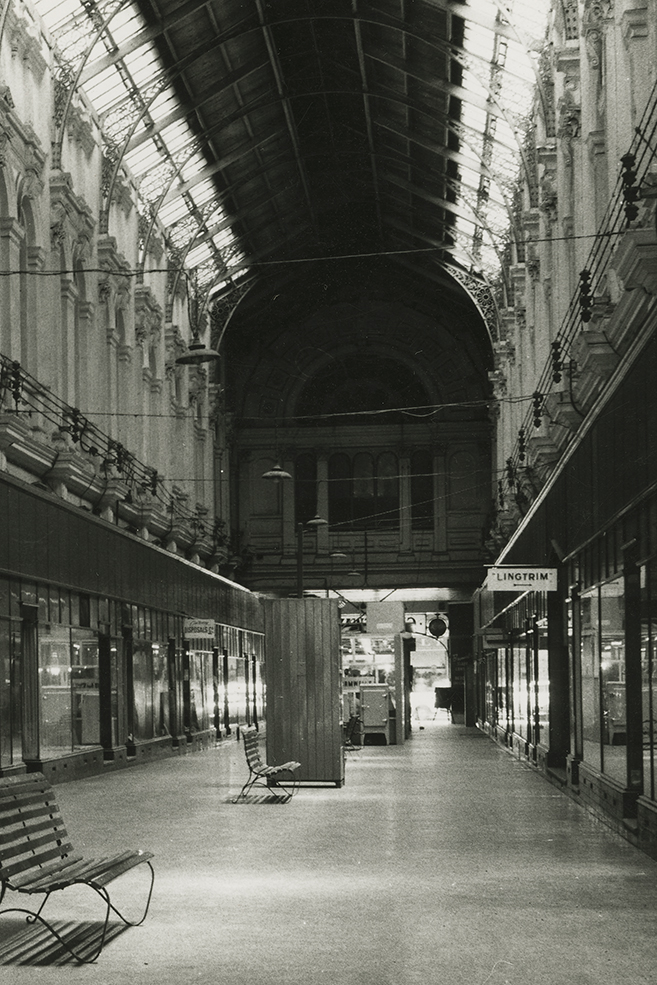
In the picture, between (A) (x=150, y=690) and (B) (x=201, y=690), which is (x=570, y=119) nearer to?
(A) (x=150, y=690)

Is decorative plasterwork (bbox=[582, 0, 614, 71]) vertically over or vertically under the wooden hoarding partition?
over

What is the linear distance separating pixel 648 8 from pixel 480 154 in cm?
2287

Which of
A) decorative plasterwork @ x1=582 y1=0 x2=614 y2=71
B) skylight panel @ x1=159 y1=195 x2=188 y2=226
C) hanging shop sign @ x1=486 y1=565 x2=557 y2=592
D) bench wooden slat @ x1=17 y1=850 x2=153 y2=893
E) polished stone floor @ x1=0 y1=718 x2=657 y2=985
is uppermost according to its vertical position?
skylight panel @ x1=159 y1=195 x2=188 y2=226

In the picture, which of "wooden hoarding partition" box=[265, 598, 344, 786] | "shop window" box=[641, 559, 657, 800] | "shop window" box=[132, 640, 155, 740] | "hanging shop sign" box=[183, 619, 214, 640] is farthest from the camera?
"hanging shop sign" box=[183, 619, 214, 640]

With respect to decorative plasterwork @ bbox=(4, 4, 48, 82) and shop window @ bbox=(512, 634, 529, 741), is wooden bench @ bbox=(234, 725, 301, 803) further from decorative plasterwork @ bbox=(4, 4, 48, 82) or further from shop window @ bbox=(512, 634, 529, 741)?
decorative plasterwork @ bbox=(4, 4, 48, 82)

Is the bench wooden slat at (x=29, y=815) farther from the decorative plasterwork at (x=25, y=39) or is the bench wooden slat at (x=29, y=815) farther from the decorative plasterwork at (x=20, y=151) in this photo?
the decorative plasterwork at (x=25, y=39)

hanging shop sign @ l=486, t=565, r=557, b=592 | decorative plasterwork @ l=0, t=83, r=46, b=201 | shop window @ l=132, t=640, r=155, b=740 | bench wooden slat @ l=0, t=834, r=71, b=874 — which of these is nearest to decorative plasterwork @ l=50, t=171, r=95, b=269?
decorative plasterwork @ l=0, t=83, r=46, b=201

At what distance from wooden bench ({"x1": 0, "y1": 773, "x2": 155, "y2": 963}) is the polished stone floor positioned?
0.24 m

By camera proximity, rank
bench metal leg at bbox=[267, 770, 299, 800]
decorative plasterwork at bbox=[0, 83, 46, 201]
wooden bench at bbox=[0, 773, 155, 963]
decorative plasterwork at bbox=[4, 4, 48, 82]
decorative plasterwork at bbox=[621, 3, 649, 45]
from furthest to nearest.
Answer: decorative plasterwork at bbox=[4, 4, 48, 82]
decorative plasterwork at bbox=[0, 83, 46, 201]
bench metal leg at bbox=[267, 770, 299, 800]
decorative plasterwork at bbox=[621, 3, 649, 45]
wooden bench at bbox=[0, 773, 155, 963]

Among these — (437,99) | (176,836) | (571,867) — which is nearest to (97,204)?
(437,99)

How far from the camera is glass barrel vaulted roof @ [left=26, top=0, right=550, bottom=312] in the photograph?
34438 mm

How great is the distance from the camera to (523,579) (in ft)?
75.9

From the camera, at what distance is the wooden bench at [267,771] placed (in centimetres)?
2170

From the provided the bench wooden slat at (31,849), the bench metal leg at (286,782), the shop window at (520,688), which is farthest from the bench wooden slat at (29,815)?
the shop window at (520,688)
